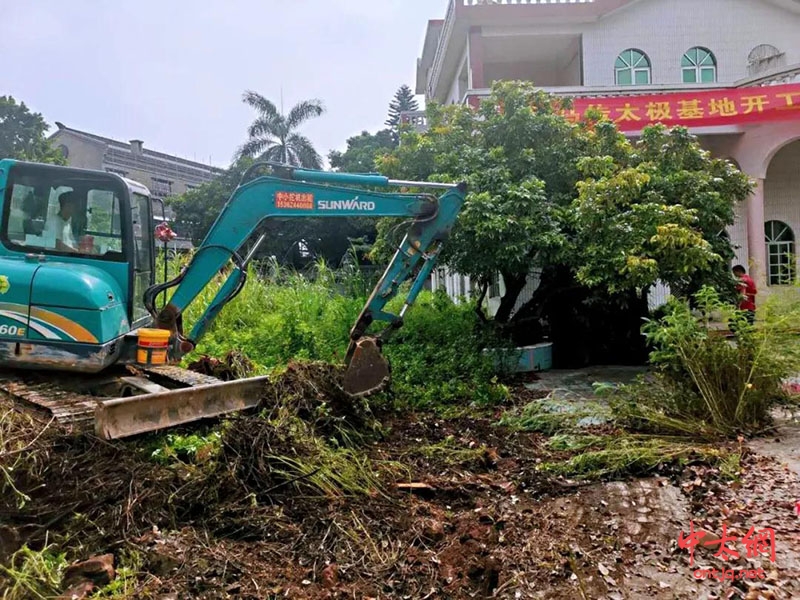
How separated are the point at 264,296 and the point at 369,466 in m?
7.69

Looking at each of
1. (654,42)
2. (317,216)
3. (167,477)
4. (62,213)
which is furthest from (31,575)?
(654,42)

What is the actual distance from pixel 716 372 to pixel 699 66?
14724 millimetres

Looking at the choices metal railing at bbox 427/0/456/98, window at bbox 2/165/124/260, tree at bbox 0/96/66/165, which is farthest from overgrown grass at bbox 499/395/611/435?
tree at bbox 0/96/66/165

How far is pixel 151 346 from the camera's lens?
4.82 metres

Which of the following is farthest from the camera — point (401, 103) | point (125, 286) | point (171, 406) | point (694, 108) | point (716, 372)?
point (401, 103)

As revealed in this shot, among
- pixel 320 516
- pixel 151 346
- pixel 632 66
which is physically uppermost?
pixel 632 66

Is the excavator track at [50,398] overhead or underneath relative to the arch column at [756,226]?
underneath

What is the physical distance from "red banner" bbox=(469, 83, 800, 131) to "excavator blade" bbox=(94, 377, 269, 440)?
10579 mm

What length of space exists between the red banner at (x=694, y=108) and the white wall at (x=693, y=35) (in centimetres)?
343

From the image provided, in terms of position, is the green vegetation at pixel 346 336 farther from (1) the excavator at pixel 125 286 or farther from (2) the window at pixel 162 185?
(2) the window at pixel 162 185

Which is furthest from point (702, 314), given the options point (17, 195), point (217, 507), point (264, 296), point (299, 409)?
point (264, 296)

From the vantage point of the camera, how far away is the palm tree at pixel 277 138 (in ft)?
94.8

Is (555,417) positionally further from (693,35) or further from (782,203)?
(693,35)

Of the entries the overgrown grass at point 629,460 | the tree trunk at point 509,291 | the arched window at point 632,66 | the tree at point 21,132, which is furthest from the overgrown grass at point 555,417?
the tree at point 21,132
